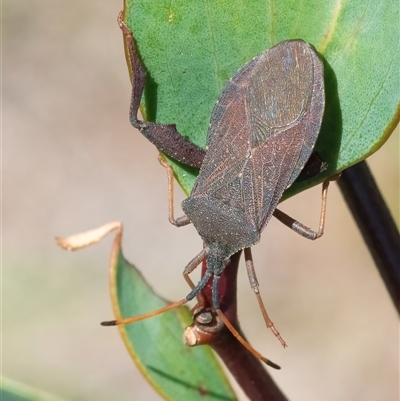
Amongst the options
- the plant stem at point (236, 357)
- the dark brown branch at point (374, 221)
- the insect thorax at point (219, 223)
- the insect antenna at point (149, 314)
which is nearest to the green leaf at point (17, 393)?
the insect antenna at point (149, 314)

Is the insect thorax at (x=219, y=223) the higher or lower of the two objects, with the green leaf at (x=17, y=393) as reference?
lower

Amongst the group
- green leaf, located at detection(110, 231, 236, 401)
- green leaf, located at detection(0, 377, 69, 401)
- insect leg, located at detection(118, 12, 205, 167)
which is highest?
insect leg, located at detection(118, 12, 205, 167)

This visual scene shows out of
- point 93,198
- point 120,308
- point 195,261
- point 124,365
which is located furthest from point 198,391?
point 93,198

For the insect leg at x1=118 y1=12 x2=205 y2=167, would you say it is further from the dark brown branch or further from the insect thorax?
the dark brown branch

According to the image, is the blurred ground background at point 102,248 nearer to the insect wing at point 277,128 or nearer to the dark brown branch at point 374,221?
the insect wing at point 277,128

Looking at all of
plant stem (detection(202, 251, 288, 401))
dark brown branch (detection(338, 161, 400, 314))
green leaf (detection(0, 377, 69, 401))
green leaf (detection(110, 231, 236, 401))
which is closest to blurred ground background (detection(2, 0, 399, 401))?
green leaf (detection(110, 231, 236, 401))

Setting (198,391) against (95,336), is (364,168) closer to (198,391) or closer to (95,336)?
(198,391)

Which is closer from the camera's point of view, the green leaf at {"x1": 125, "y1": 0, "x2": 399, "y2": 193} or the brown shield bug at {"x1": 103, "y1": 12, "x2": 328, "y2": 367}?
the green leaf at {"x1": 125, "y1": 0, "x2": 399, "y2": 193}
